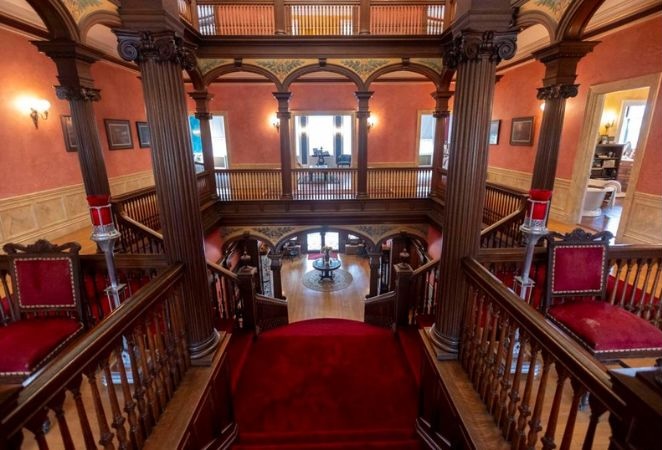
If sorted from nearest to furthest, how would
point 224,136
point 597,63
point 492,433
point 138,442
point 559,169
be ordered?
point 138,442 → point 492,433 → point 597,63 → point 559,169 → point 224,136

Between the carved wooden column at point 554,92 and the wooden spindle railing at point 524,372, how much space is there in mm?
3383

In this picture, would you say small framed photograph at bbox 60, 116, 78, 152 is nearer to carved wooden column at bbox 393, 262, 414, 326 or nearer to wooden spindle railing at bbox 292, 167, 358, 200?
wooden spindle railing at bbox 292, 167, 358, 200

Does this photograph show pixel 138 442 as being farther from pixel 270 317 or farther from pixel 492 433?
pixel 270 317

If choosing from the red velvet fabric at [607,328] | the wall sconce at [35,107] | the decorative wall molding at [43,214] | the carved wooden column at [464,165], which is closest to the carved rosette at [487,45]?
the carved wooden column at [464,165]

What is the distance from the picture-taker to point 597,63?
5.62 meters

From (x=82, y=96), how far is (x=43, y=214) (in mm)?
2593

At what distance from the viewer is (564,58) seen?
14.3ft

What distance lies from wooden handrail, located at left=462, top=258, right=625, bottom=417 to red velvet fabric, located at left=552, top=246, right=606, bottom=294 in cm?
112

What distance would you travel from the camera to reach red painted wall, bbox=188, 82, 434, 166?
1022cm

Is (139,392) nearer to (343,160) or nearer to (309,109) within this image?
(309,109)

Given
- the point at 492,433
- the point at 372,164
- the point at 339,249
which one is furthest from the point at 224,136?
the point at 492,433

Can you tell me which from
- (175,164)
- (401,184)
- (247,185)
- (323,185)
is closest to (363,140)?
(323,185)

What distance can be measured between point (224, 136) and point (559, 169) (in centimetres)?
904

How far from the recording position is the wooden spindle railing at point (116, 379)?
3.51ft
